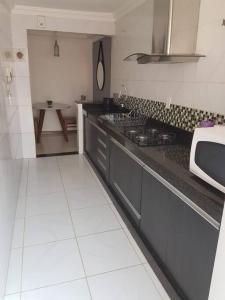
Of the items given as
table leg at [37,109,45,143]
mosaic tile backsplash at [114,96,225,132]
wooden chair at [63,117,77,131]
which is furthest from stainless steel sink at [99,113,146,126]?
wooden chair at [63,117,77,131]

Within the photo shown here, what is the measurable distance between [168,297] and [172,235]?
1.42 feet

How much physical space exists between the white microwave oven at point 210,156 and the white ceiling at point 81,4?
245 centimetres

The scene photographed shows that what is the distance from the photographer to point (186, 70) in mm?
2049

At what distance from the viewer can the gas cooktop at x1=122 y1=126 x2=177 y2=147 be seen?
1.96 metres

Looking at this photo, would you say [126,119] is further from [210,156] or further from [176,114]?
[210,156]

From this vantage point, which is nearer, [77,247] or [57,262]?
[57,262]

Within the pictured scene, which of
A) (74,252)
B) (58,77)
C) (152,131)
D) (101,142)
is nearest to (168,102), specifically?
(152,131)

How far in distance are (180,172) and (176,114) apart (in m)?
0.98

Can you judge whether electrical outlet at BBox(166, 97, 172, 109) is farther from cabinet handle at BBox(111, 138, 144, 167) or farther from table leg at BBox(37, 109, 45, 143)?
table leg at BBox(37, 109, 45, 143)

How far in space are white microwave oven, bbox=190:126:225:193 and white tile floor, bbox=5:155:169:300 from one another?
87 centimetres

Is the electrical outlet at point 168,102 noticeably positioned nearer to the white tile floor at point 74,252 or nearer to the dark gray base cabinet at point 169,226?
the dark gray base cabinet at point 169,226

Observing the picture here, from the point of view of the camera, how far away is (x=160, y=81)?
8.21 feet

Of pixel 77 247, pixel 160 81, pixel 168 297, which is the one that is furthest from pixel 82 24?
pixel 168 297

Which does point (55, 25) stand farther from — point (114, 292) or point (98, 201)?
point (114, 292)
